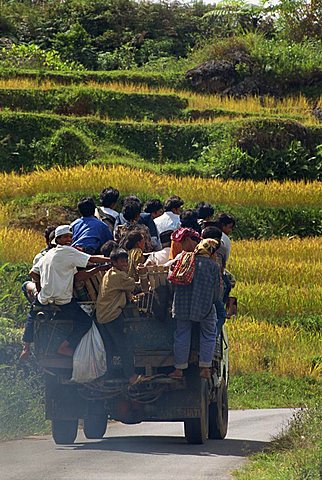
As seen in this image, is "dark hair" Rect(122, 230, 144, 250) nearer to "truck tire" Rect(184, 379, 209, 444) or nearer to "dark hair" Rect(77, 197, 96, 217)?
"dark hair" Rect(77, 197, 96, 217)

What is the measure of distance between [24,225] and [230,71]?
843 inches

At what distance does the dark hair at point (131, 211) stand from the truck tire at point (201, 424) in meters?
2.40

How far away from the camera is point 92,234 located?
601 inches

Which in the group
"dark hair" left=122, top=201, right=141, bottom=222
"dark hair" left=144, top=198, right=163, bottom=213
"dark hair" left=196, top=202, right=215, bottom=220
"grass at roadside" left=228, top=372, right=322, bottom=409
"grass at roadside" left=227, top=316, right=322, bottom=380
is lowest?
"grass at roadside" left=227, top=316, right=322, bottom=380

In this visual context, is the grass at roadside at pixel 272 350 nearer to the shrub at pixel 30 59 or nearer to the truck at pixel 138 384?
the truck at pixel 138 384

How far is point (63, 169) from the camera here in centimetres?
3631

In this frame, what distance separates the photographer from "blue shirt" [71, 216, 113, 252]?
15234mm

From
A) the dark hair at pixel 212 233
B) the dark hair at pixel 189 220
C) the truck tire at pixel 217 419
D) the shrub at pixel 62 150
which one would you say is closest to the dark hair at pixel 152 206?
the dark hair at pixel 189 220

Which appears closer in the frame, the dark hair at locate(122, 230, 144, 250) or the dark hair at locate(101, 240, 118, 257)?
the dark hair at locate(122, 230, 144, 250)

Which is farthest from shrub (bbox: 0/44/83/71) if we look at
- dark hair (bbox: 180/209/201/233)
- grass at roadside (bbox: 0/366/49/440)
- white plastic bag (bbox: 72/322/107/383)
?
white plastic bag (bbox: 72/322/107/383)

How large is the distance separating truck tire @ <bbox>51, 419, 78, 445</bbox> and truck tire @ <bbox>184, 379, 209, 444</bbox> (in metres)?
1.20

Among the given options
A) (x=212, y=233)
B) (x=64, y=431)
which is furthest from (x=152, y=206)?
(x=64, y=431)

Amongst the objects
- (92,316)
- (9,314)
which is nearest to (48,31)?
(9,314)

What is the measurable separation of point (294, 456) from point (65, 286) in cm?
310
